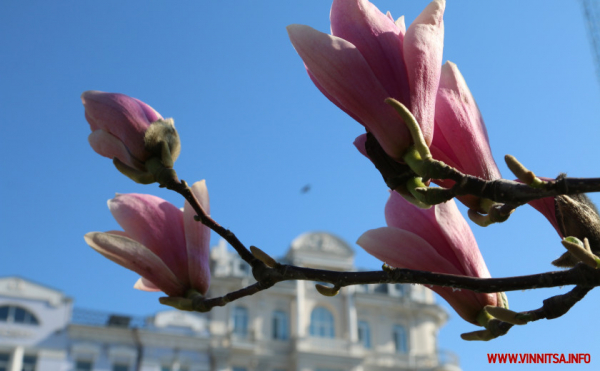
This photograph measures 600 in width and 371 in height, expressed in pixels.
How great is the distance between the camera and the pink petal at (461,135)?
0.99m

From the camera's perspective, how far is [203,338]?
22328 mm

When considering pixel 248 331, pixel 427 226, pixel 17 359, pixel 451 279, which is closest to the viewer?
pixel 451 279

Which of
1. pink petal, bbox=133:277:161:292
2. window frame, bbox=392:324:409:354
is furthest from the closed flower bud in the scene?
window frame, bbox=392:324:409:354

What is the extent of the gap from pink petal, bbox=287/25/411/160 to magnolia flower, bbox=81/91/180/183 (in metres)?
0.37

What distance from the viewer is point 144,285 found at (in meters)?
1.40

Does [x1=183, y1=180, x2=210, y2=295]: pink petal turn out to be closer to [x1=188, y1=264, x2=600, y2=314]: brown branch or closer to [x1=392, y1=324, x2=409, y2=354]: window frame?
[x1=188, y1=264, x2=600, y2=314]: brown branch

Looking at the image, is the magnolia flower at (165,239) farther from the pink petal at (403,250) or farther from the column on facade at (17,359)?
the column on facade at (17,359)

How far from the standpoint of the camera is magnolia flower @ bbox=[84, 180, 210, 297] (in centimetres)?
132

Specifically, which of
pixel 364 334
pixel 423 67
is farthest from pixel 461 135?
pixel 364 334

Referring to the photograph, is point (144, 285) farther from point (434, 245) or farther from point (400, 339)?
point (400, 339)

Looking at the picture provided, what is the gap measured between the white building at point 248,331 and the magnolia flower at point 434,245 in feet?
68.1

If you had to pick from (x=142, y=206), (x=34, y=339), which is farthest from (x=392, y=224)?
(x=34, y=339)

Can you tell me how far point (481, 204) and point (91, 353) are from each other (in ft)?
71.9

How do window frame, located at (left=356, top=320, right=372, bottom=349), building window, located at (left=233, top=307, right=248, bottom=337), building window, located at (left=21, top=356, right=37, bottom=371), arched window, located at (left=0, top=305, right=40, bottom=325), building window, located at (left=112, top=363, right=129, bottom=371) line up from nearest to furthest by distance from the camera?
building window, located at (left=21, top=356, right=37, bottom=371), arched window, located at (left=0, top=305, right=40, bottom=325), building window, located at (left=112, top=363, right=129, bottom=371), building window, located at (left=233, top=307, right=248, bottom=337), window frame, located at (left=356, top=320, right=372, bottom=349)
